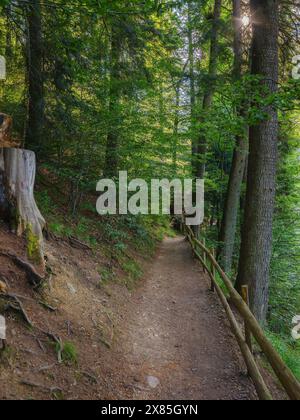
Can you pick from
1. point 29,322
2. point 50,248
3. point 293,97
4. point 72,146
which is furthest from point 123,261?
point 293,97

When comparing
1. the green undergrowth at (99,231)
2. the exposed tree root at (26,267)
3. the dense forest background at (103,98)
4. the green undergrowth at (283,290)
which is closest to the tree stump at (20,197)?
the exposed tree root at (26,267)

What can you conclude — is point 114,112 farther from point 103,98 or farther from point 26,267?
point 26,267

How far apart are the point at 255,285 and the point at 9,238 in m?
4.96

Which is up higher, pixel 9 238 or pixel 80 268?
pixel 9 238

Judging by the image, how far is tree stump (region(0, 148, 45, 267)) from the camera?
4641 millimetres

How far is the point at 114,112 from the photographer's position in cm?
752

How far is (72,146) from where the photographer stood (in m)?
7.84

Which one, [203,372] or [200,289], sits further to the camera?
[200,289]

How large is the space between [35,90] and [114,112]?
2206 millimetres

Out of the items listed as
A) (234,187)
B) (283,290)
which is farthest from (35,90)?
(283,290)

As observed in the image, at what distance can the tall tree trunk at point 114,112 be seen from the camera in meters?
7.55

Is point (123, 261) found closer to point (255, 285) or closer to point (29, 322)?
point (255, 285)

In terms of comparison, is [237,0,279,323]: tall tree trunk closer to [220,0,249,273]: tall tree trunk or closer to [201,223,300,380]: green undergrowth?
[220,0,249,273]: tall tree trunk

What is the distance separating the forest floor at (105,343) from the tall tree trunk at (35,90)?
3321 millimetres
